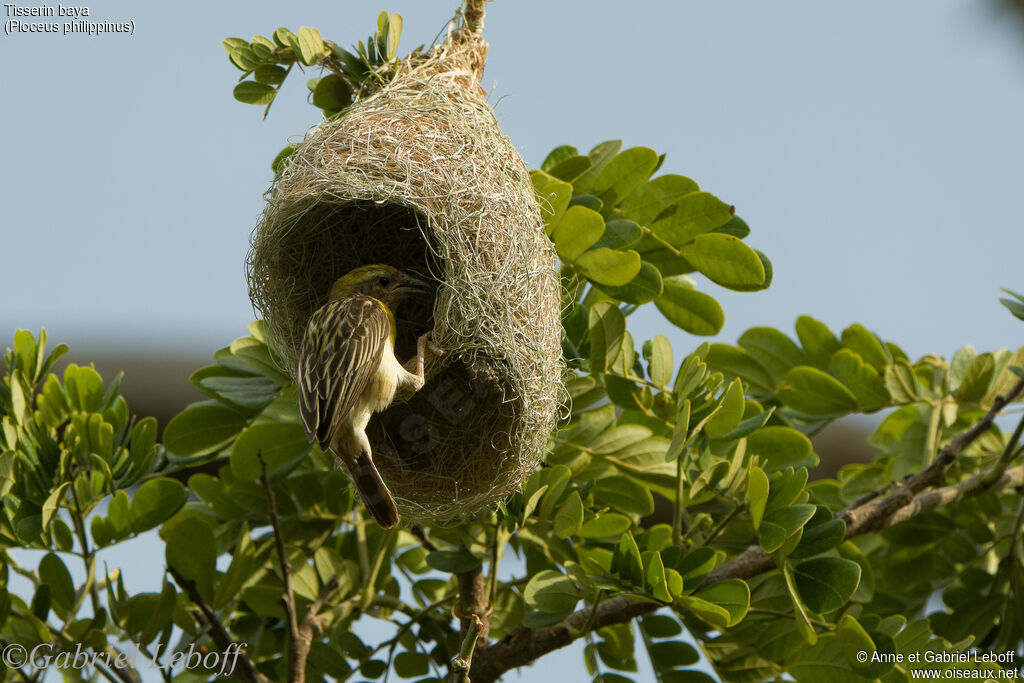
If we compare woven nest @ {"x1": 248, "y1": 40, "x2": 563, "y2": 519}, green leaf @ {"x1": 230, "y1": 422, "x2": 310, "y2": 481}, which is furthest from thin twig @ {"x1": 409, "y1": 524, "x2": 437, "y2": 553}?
green leaf @ {"x1": 230, "y1": 422, "x2": 310, "y2": 481}

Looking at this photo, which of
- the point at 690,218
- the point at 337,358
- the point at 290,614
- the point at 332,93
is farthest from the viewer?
the point at 332,93

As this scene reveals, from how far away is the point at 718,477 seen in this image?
2.53 metres

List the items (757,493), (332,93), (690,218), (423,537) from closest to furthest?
(757,493)
(690,218)
(423,537)
(332,93)

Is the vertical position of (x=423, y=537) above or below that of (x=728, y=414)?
below

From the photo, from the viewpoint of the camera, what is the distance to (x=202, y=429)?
9.45 feet

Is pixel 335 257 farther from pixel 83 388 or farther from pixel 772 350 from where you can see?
pixel 772 350

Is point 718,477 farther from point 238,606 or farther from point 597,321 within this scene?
point 238,606

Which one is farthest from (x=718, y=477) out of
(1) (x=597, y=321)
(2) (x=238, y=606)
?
(2) (x=238, y=606)

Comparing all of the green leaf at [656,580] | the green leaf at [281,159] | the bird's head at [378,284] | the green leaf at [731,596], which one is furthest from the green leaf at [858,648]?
the green leaf at [281,159]

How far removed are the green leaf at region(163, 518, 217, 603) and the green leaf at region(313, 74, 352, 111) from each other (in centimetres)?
124

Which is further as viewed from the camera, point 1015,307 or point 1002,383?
point 1002,383

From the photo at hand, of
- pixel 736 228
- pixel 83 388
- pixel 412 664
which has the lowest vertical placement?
pixel 412 664

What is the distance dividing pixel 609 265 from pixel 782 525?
0.72 meters

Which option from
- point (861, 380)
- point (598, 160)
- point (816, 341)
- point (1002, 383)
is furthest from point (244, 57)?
point (1002, 383)
